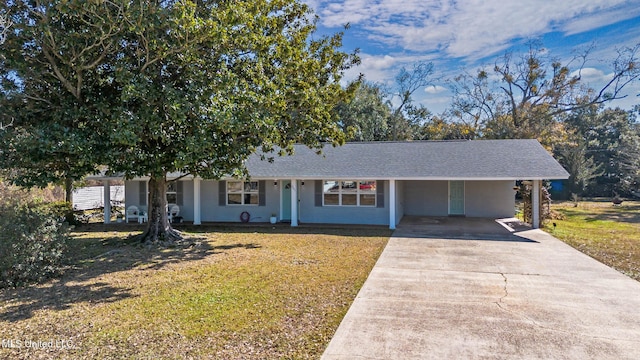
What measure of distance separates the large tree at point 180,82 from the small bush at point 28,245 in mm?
1651

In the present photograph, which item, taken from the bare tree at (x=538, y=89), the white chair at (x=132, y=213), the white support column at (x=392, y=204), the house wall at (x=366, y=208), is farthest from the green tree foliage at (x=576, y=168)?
the white chair at (x=132, y=213)

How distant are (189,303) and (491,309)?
190 inches

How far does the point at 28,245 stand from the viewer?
7500 mm

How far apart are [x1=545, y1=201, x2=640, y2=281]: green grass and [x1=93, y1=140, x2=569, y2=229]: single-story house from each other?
6.24 feet

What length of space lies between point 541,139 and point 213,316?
29.2 m

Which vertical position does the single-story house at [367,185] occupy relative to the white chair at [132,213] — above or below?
above

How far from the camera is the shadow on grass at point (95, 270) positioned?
6.36 meters

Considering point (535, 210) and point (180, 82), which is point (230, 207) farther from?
point (535, 210)

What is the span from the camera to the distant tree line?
29.7 meters

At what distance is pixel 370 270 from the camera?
848 centimetres

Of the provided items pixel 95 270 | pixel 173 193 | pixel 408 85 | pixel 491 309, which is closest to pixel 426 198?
pixel 173 193

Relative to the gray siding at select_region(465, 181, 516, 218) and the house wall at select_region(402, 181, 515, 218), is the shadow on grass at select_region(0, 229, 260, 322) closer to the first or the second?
the house wall at select_region(402, 181, 515, 218)

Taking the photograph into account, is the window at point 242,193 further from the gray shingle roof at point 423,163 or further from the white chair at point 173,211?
the white chair at point 173,211

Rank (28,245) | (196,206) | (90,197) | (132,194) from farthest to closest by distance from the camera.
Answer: (90,197), (132,194), (196,206), (28,245)
